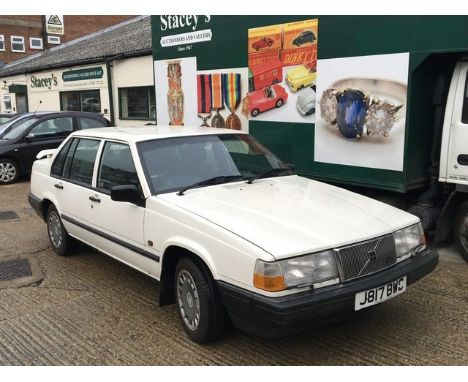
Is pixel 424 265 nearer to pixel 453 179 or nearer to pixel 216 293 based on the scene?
pixel 216 293

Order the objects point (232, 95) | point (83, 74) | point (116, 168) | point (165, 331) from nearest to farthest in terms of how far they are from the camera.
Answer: point (165, 331), point (116, 168), point (232, 95), point (83, 74)

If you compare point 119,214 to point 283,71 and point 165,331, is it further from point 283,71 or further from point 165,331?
point 283,71

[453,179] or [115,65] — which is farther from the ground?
[115,65]

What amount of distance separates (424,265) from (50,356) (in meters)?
2.77

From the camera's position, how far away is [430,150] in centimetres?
567

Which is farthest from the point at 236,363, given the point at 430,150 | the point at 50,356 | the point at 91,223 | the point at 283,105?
the point at 283,105

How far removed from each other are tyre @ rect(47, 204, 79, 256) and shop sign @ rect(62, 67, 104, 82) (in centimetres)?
1298

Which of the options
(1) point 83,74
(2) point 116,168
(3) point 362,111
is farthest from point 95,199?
(1) point 83,74

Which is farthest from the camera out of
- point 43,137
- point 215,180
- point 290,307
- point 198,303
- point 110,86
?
point 110,86

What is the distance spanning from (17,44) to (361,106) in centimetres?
4064

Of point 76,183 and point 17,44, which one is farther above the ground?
point 17,44

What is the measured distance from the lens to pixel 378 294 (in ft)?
10.7

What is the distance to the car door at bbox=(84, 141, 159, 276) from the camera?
13.4 ft

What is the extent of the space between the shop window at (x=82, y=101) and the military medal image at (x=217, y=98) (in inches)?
466
